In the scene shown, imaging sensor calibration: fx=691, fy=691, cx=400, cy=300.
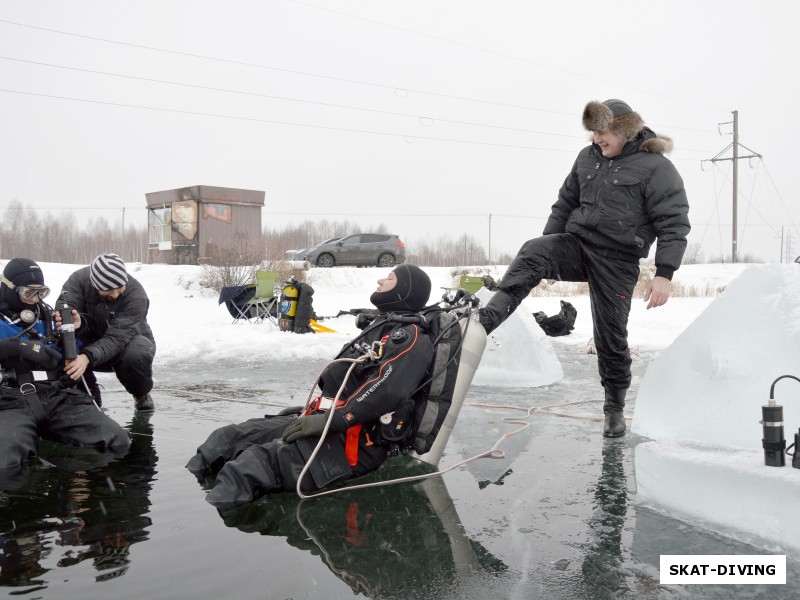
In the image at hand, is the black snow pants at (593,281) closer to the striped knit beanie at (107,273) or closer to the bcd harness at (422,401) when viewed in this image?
the bcd harness at (422,401)

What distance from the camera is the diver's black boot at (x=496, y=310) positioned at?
12.9 ft

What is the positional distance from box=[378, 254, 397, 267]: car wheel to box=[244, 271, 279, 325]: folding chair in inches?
527

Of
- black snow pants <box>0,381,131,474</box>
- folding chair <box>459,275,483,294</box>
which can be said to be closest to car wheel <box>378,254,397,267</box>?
folding chair <box>459,275,483,294</box>

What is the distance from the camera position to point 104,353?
4.54m

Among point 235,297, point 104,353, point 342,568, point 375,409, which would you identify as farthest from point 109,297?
point 235,297

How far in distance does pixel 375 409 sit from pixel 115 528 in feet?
3.67

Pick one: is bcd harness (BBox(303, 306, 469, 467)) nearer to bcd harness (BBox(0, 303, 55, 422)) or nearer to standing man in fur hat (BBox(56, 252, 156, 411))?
bcd harness (BBox(0, 303, 55, 422))

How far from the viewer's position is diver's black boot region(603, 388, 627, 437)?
→ 4.19 meters

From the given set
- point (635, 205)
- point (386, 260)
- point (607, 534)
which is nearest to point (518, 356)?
point (635, 205)

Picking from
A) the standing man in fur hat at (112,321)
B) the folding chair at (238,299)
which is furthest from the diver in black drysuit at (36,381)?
the folding chair at (238,299)

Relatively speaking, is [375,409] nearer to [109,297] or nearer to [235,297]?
[109,297]

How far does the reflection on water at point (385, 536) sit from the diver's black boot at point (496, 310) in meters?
1.03

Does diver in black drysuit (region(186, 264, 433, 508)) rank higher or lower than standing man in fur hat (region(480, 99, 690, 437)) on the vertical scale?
lower

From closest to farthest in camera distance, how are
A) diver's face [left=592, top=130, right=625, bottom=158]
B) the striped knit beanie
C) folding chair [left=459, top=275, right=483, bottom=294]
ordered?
diver's face [left=592, top=130, right=625, bottom=158] → the striped knit beanie → folding chair [left=459, top=275, right=483, bottom=294]
